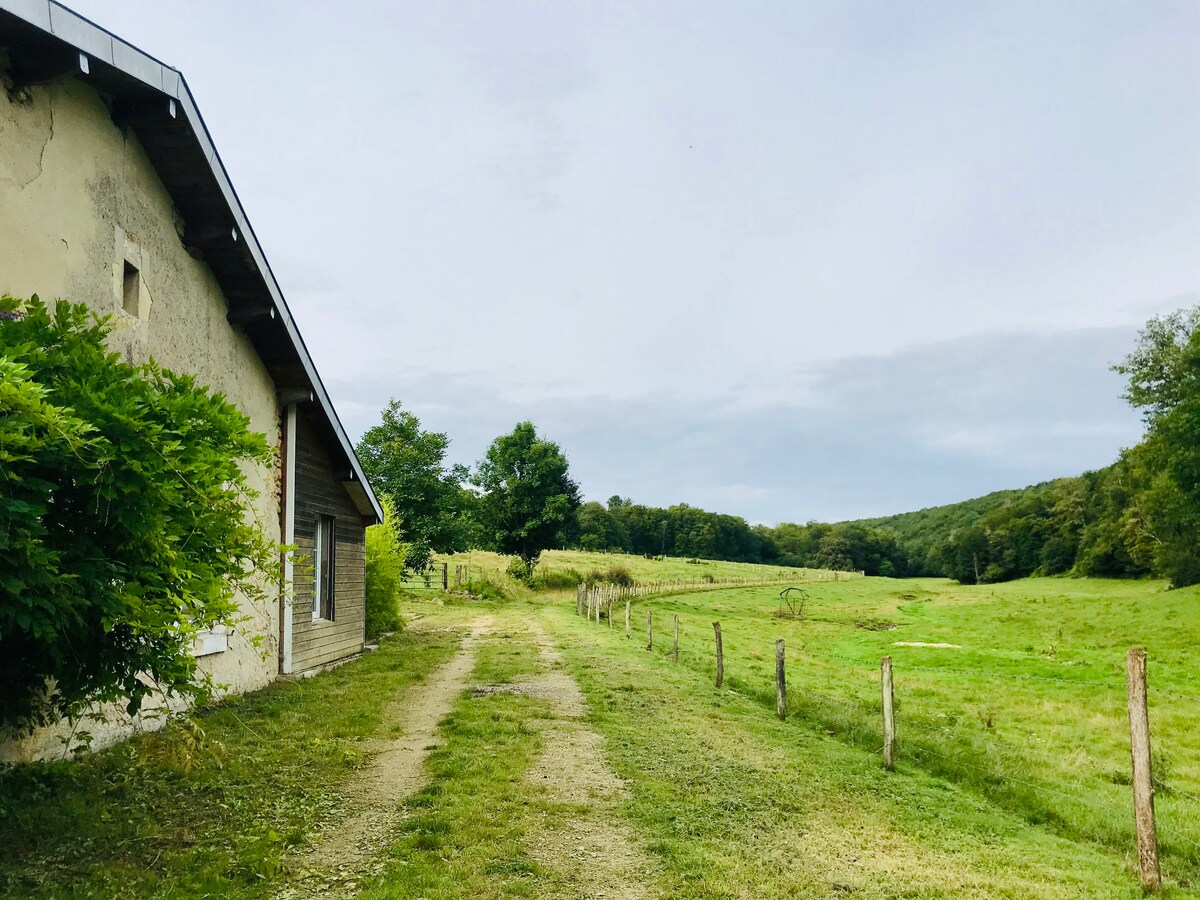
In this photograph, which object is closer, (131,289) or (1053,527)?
(131,289)

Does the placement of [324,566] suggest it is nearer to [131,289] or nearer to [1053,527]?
[131,289]

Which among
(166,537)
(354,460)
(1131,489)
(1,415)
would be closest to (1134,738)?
(166,537)

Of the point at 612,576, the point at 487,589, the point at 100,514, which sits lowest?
the point at 612,576

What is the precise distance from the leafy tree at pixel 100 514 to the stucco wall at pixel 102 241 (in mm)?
1078

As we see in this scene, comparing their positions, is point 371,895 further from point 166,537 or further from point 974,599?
point 974,599

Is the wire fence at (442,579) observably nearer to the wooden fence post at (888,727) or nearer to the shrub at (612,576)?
the shrub at (612,576)

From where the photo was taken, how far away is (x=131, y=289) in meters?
8.73

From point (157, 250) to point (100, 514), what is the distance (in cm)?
599

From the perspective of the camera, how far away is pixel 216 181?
9609 mm

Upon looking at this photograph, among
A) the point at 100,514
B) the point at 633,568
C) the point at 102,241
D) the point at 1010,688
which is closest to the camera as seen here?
the point at 100,514

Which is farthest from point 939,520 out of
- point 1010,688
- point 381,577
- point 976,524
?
point 381,577

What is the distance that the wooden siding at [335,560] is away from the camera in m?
13.9

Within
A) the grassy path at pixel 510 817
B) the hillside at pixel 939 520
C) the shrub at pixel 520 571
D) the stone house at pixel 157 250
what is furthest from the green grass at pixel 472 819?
the hillside at pixel 939 520

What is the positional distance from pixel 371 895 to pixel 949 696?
1816 centimetres
